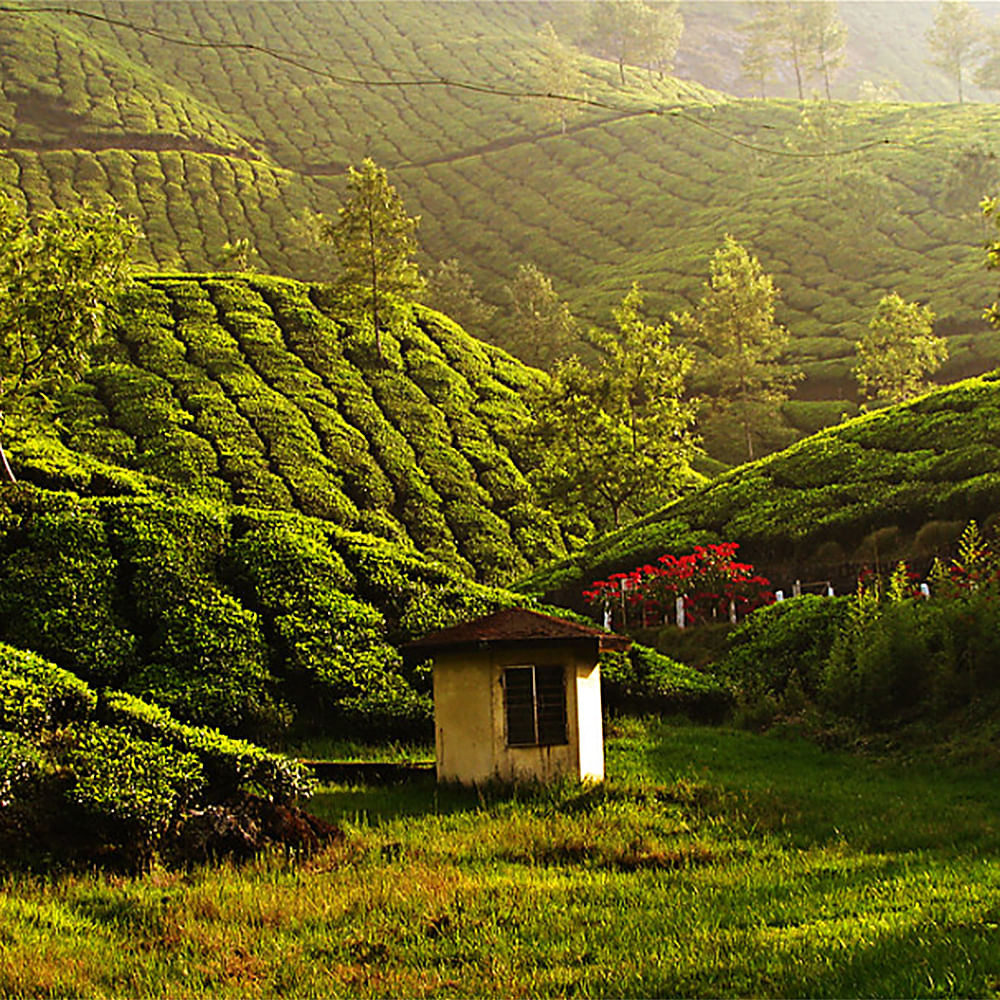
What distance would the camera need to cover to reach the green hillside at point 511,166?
209ft

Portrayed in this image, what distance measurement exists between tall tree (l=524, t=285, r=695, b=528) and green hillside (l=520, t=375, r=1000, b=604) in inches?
→ 142

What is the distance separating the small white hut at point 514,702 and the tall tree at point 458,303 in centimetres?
4762

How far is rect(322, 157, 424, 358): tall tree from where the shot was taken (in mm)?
39781

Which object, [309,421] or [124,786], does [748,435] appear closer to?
[309,421]

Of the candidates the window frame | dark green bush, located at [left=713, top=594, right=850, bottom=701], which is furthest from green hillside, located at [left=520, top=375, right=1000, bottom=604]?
the window frame

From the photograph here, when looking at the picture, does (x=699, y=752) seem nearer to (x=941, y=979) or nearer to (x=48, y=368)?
(x=941, y=979)

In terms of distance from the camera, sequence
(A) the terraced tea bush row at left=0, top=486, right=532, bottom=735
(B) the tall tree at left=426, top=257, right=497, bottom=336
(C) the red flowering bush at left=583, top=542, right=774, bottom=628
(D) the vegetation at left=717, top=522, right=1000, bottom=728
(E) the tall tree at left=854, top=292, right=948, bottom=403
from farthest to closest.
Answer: (B) the tall tree at left=426, top=257, right=497, bottom=336, (E) the tall tree at left=854, top=292, right=948, bottom=403, (C) the red flowering bush at left=583, top=542, right=774, bottom=628, (A) the terraced tea bush row at left=0, top=486, right=532, bottom=735, (D) the vegetation at left=717, top=522, right=1000, bottom=728

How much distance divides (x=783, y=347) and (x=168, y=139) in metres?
57.0

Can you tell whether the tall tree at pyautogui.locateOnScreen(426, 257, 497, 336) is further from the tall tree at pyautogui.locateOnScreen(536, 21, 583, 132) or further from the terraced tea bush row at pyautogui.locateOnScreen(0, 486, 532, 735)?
the terraced tea bush row at pyautogui.locateOnScreen(0, 486, 532, 735)

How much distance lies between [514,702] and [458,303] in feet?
165

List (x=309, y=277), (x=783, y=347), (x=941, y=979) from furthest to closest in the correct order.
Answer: (x=309, y=277) → (x=783, y=347) → (x=941, y=979)

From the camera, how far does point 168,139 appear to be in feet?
287

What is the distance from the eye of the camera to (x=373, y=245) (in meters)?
39.9

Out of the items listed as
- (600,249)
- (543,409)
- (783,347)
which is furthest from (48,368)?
(600,249)
